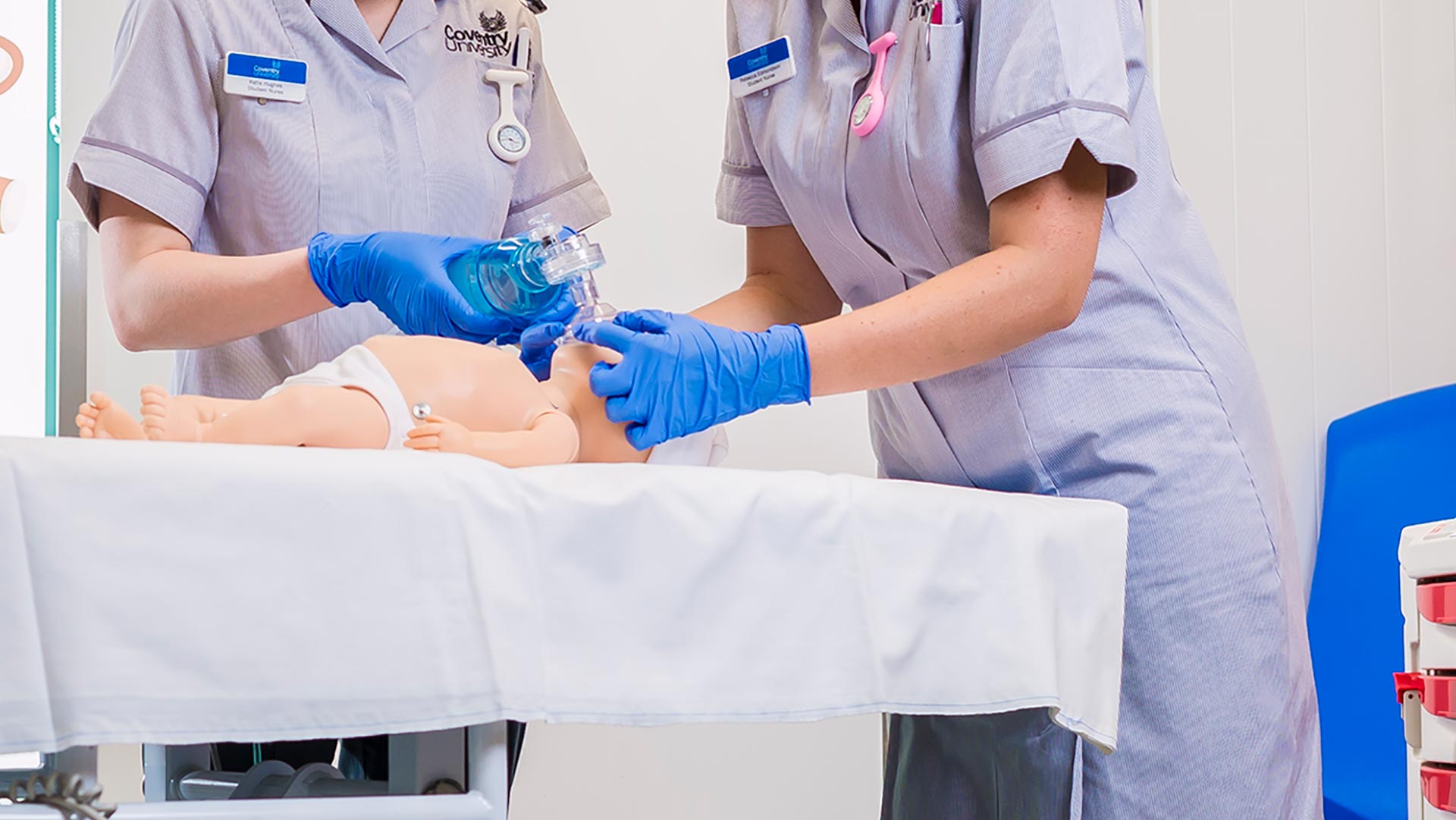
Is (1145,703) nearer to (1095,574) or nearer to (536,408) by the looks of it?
(1095,574)

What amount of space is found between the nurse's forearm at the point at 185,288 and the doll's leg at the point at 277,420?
0.24 meters

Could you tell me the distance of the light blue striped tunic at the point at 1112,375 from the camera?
1.06m

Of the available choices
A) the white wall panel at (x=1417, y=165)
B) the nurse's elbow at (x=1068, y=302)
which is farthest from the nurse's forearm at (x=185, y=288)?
the white wall panel at (x=1417, y=165)

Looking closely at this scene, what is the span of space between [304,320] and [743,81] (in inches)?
22.0

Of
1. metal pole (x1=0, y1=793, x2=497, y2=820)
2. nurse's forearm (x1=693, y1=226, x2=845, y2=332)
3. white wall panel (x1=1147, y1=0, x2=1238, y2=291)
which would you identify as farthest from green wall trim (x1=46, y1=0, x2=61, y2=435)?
white wall panel (x1=1147, y1=0, x2=1238, y2=291)

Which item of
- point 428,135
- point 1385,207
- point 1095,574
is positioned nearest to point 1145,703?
point 1095,574

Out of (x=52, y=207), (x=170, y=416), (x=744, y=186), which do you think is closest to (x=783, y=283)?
(x=744, y=186)

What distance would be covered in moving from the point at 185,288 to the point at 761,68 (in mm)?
633

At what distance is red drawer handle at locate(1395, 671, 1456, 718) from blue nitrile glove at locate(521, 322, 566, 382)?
83 cm

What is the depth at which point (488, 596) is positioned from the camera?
27.5 inches

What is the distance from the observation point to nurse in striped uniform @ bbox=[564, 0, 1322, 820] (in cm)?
104

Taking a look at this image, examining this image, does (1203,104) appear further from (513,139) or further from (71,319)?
(71,319)

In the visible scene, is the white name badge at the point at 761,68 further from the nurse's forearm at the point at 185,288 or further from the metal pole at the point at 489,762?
the metal pole at the point at 489,762

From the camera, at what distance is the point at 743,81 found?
1.32 metres
